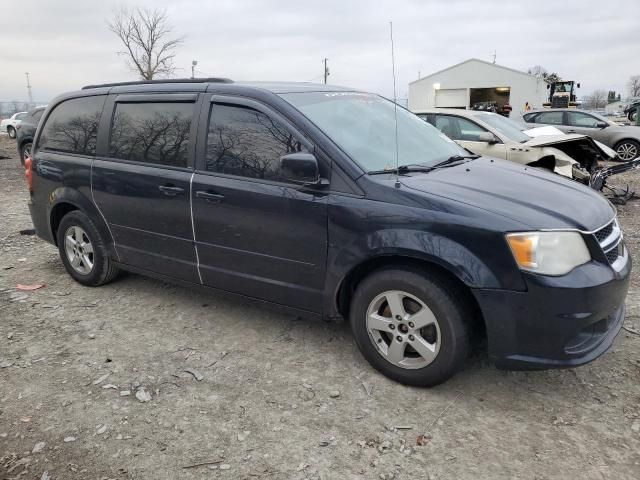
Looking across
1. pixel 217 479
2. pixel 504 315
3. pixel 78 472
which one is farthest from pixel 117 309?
pixel 504 315

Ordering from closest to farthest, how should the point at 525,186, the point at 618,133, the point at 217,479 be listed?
the point at 217,479, the point at 525,186, the point at 618,133

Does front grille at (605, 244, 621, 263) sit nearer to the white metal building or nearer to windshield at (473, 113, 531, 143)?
windshield at (473, 113, 531, 143)

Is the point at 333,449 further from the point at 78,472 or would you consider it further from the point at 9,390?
the point at 9,390

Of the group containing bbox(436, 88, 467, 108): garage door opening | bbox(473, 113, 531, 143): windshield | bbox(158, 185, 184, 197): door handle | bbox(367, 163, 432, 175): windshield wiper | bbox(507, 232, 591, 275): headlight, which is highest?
bbox(436, 88, 467, 108): garage door opening

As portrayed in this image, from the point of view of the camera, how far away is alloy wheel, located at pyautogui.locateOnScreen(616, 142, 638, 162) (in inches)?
513

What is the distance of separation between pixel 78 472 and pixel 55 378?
3.29 ft

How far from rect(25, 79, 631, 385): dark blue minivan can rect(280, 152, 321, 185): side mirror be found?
0.6 inches

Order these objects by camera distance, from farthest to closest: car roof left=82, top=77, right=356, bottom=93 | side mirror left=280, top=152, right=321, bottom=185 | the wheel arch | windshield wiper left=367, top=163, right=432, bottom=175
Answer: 1. the wheel arch
2. car roof left=82, top=77, right=356, bottom=93
3. windshield wiper left=367, top=163, right=432, bottom=175
4. side mirror left=280, top=152, right=321, bottom=185

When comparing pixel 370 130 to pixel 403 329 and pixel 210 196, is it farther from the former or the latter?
pixel 403 329

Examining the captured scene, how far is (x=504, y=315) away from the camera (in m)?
2.66

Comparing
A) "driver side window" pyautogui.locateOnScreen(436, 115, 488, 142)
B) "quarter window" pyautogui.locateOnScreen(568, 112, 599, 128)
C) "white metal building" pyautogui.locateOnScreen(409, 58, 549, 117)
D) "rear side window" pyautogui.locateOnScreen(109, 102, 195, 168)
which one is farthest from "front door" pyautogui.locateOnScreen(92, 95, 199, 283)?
"white metal building" pyautogui.locateOnScreen(409, 58, 549, 117)

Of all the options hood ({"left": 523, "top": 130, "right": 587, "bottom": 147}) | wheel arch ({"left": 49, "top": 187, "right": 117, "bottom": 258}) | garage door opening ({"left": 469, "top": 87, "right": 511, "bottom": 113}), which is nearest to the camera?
wheel arch ({"left": 49, "top": 187, "right": 117, "bottom": 258})

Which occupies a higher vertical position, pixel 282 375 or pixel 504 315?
pixel 504 315

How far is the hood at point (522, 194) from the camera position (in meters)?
2.71
